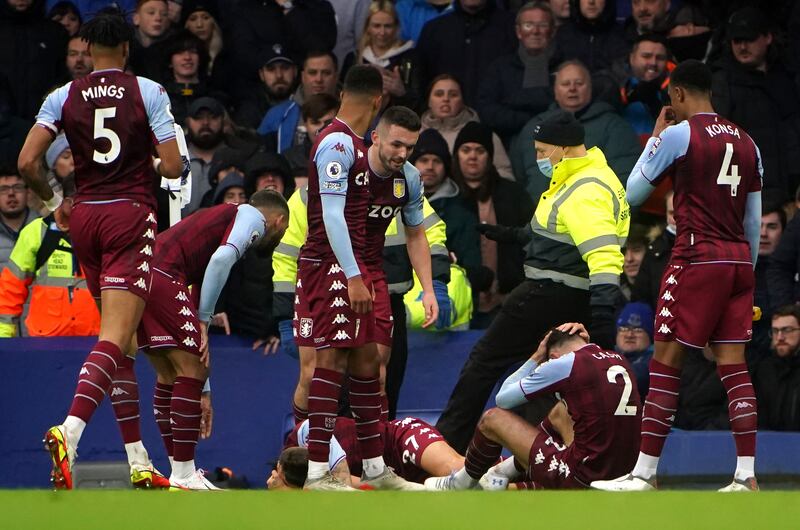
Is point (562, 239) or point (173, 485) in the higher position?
point (562, 239)

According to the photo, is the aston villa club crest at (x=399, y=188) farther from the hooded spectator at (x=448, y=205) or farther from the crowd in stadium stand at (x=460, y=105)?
the hooded spectator at (x=448, y=205)

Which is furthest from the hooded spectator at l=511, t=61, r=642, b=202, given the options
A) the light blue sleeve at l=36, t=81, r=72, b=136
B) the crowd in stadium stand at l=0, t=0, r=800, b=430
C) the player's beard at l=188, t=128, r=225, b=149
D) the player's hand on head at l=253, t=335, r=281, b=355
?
the light blue sleeve at l=36, t=81, r=72, b=136

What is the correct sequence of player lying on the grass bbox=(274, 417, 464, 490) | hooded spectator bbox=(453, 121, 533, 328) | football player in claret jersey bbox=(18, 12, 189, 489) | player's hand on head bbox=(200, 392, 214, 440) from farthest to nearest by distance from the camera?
hooded spectator bbox=(453, 121, 533, 328) < player lying on the grass bbox=(274, 417, 464, 490) < player's hand on head bbox=(200, 392, 214, 440) < football player in claret jersey bbox=(18, 12, 189, 489)

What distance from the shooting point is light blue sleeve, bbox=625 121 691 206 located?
8.98 metres

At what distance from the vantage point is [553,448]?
9844 millimetres

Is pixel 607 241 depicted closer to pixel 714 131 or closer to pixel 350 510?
pixel 714 131

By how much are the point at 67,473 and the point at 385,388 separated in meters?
3.44

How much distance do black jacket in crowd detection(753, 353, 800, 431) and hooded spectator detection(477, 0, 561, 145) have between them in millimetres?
3054

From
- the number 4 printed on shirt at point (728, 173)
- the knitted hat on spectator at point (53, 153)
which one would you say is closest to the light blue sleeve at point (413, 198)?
the number 4 printed on shirt at point (728, 173)

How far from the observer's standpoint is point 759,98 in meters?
13.4

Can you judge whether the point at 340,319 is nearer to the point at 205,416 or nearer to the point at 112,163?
the point at 112,163

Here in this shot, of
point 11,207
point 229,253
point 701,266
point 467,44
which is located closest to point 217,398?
point 11,207

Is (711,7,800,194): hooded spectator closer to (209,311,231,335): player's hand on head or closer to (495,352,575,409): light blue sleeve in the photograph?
(209,311,231,335): player's hand on head

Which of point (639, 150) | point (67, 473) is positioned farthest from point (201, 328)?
point (639, 150)
